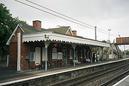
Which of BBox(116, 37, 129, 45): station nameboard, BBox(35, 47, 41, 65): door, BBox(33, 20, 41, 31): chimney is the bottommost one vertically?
BBox(35, 47, 41, 65): door

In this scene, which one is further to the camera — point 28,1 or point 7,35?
point 7,35

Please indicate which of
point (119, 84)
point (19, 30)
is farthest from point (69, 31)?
point (119, 84)

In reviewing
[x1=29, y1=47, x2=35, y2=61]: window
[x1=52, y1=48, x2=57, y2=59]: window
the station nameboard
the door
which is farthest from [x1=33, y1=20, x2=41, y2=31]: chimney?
the station nameboard

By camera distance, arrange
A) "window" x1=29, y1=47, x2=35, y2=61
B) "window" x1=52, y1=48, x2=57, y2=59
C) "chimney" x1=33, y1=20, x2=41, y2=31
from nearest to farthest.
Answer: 1. "window" x1=29, y1=47, x2=35, y2=61
2. "window" x1=52, y1=48, x2=57, y2=59
3. "chimney" x1=33, y1=20, x2=41, y2=31

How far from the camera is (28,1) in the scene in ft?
58.9

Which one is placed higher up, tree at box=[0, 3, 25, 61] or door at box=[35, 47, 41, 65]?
tree at box=[0, 3, 25, 61]

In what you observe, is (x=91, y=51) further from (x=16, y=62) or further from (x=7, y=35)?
(x=16, y=62)

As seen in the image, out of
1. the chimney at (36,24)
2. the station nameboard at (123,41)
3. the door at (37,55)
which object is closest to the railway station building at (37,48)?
the door at (37,55)

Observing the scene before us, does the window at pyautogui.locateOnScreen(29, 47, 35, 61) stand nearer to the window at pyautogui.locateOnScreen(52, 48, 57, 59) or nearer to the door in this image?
the door

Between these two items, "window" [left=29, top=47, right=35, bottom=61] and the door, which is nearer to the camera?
"window" [left=29, top=47, right=35, bottom=61]

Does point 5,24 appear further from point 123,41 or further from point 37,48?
point 123,41

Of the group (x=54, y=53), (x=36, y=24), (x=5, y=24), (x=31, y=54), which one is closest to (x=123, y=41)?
(x=36, y=24)

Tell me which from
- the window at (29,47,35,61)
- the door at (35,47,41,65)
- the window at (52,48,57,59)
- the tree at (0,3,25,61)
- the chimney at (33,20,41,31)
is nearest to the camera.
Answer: the window at (29,47,35,61)

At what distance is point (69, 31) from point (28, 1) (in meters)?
22.5
